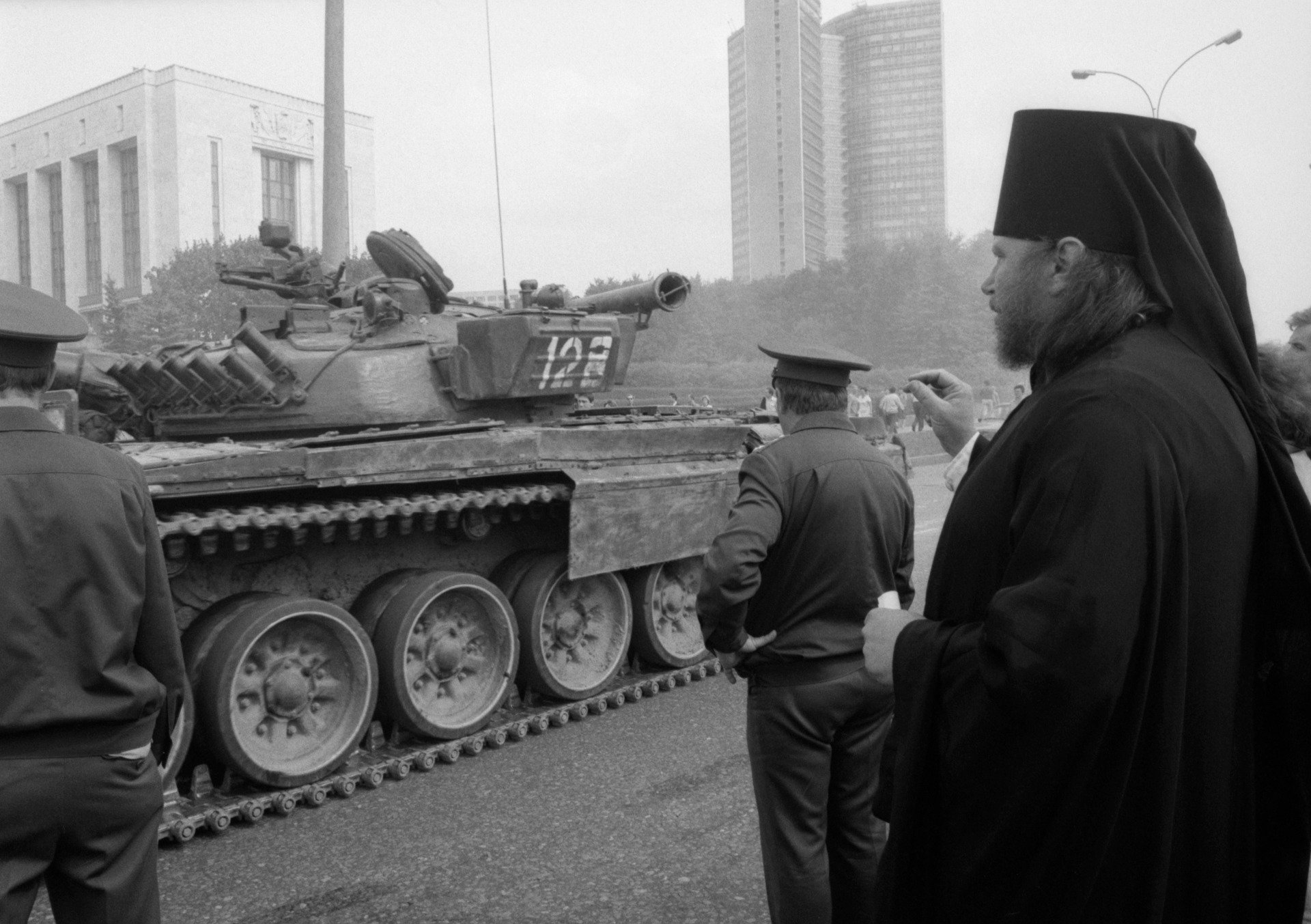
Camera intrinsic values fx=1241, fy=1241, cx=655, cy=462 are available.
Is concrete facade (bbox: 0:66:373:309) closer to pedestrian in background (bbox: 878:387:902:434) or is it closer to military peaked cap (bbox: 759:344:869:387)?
pedestrian in background (bbox: 878:387:902:434)

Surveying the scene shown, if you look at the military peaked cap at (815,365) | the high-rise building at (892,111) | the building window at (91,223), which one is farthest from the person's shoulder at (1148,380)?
the building window at (91,223)

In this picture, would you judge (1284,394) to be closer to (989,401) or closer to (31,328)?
(31,328)

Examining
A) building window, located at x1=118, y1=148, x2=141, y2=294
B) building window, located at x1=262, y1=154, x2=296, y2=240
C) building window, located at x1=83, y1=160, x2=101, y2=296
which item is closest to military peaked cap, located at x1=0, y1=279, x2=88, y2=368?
building window, located at x1=262, y1=154, x2=296, y2=240

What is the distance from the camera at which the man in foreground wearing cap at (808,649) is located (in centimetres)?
349

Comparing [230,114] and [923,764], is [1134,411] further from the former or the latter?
[230,114]

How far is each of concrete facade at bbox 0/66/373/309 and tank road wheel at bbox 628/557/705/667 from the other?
42.0 m

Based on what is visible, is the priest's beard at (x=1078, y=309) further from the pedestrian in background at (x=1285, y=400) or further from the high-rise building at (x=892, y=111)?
the high-rise building at (x=892, y=111)

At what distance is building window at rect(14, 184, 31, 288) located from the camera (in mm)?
56844

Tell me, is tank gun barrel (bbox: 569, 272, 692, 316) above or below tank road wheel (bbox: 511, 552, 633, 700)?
above

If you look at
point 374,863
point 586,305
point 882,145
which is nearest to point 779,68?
point 882,145

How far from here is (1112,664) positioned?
1800 mm

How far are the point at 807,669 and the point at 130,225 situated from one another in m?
55.8

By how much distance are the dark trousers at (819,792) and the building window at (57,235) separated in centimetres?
5871

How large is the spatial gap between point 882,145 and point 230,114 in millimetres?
27288
